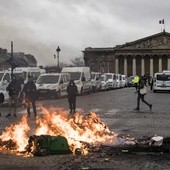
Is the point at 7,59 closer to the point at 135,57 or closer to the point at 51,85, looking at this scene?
the point at 135,57

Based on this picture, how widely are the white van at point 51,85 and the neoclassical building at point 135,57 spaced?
82.8 m

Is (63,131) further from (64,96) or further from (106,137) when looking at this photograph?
(64,96)

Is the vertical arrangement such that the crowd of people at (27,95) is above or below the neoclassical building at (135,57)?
below

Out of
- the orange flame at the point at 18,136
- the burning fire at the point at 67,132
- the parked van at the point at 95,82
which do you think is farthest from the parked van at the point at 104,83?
the orange flame at the point at 18,136

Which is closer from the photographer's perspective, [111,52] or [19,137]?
[19,137]

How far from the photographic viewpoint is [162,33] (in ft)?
385

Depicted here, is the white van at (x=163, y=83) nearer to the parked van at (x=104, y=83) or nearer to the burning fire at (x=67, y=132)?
the parked van at (x=104, y=83)

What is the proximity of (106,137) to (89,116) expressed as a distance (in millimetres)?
760

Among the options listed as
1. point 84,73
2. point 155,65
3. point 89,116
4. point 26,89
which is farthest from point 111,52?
point 89,116

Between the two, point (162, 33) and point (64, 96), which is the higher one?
point (162, 33)

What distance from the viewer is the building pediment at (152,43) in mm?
117875

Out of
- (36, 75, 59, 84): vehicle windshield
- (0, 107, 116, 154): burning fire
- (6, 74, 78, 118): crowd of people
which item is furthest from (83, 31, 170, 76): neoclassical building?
(0, 107, 116, 154): burning fire

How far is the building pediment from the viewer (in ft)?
387

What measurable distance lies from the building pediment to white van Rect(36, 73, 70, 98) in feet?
278
